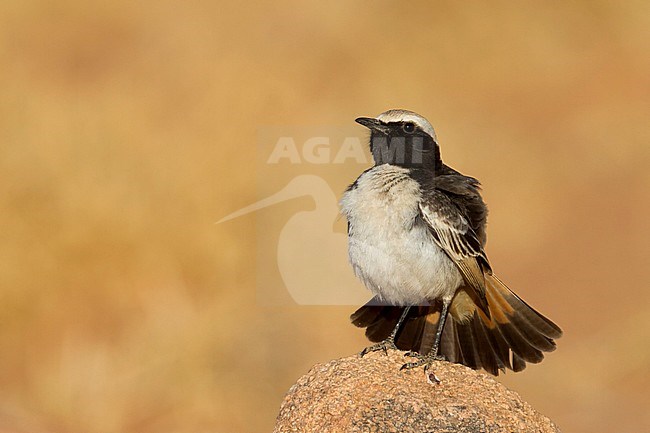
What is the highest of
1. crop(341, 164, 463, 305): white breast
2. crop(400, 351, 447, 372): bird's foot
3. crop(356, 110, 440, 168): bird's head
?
crop(356, 110, 440, 168): bird's head

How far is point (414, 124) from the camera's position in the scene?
30.9ft

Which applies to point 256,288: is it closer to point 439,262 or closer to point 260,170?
point 260,170

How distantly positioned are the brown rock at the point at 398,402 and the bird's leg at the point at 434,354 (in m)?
0.07

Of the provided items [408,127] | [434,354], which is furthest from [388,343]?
[408,127]

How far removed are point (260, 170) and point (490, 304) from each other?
694cm

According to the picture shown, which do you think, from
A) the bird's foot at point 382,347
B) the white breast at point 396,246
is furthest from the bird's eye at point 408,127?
the bird's foot at point 382,347

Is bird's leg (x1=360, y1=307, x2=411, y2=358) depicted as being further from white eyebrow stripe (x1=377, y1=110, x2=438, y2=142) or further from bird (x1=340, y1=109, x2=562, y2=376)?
white eyebrow stripe (x1=377, y1=110, x2=438, y2=142)

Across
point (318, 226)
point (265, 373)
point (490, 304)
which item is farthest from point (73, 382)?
point (490, 304)

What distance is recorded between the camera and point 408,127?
9.43 m

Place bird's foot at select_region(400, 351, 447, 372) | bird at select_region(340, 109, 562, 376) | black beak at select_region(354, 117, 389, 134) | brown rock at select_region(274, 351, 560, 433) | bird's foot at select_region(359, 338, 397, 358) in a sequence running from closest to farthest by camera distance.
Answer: brown rock at select_region(274, 351, 560, 433)
bird's foot at select_region(400, 351, 447, 372)
bird's foot at select_region(359, 338, 397, 358)
bird at select_region(340, 109, 562, 376)
black beak at select_region(354, 117, 389, 134)

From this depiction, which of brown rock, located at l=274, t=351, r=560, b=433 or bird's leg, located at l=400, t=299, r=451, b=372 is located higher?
bird's leg, located at l=400, t=299, r=451, b=372

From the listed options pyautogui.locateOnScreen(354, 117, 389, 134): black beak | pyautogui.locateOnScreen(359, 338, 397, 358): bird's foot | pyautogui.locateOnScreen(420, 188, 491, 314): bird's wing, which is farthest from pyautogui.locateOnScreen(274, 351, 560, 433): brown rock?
pyautogui.locateOnScreen(354, 117, 389, 134): black beak

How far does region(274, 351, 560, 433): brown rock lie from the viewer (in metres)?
7.47

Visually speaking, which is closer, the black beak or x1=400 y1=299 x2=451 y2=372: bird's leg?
x1=400 y1=299 x2=451 y2=372: bird's leg
